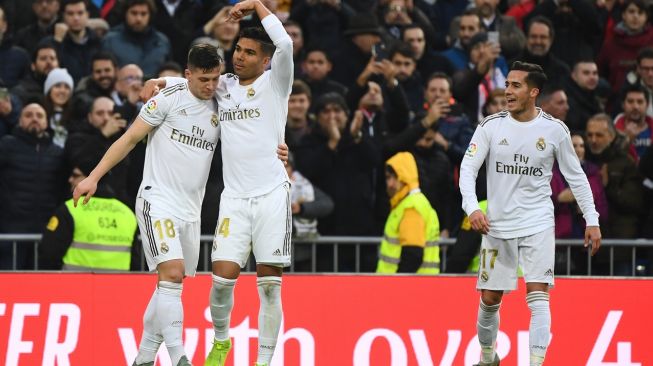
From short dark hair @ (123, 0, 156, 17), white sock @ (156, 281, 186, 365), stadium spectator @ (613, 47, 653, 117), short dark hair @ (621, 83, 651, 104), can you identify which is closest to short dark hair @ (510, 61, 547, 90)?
white sock @ (156, 281, 186, 365)

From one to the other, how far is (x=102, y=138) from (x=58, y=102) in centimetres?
123

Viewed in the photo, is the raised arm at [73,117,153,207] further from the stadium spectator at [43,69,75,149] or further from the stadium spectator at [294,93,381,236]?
the stadium spectator at [294,93,381,236]

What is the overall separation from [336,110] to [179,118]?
4.41m

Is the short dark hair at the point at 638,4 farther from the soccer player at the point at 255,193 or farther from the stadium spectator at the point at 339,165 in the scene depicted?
the soccer player at the point at 255,193

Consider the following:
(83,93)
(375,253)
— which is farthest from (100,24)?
(375,253)

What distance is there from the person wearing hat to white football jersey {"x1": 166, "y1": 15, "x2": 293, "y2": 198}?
6035 millimetres

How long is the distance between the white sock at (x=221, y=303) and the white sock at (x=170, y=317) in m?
0.31

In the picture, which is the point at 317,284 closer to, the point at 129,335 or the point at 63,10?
the point at 129,335

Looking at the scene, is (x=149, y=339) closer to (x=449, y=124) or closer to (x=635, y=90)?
(x=449, y=124)

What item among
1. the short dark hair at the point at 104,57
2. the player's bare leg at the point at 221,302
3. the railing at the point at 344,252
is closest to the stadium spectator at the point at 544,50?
the railing at the point at 344,252

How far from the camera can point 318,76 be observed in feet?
56.7

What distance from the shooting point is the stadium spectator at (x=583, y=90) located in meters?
17.5

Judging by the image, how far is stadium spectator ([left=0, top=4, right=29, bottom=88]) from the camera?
17.3 m

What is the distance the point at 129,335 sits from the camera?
13.9 m
